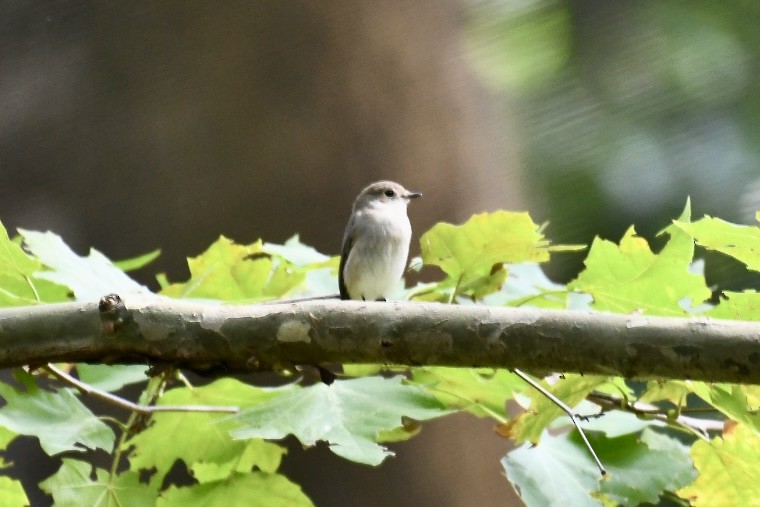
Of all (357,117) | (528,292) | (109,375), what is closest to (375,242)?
(357,117)

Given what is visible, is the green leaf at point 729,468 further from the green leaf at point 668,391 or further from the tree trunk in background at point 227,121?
the tree trunk in background at point 227,121

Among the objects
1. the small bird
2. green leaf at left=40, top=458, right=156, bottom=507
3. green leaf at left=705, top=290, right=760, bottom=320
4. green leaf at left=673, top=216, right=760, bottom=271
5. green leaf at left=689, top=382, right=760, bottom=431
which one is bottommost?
the small bird

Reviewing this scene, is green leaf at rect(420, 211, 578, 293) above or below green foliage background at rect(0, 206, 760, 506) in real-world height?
above

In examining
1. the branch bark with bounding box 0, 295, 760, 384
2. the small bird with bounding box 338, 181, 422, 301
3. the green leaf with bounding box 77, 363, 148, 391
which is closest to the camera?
the branch bark with bounding box 0, 295, 760, 384

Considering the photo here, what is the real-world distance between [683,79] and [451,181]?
1.21ft

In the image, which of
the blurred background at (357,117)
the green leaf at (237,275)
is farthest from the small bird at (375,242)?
the green leaf at (237,275)

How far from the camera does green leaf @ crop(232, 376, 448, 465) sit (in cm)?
49

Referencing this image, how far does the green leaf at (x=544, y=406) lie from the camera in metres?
0.52

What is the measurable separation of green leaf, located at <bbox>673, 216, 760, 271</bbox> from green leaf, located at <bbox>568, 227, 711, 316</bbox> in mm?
85

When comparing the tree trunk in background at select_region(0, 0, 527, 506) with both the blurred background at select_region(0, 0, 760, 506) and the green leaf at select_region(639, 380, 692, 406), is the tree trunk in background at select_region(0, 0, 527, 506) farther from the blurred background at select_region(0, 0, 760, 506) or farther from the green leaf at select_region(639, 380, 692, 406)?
the green leaf at select_region(639, 380, 692, 406)

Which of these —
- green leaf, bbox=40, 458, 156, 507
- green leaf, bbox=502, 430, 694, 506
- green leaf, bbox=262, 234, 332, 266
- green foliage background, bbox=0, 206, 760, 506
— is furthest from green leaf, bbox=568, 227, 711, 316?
green leaf, bbox=40, 458, 156, 507

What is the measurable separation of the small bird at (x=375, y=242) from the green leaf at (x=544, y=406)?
534mm

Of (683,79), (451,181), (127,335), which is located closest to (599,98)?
(683,79)

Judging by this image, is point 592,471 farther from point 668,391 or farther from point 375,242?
point 375,242
